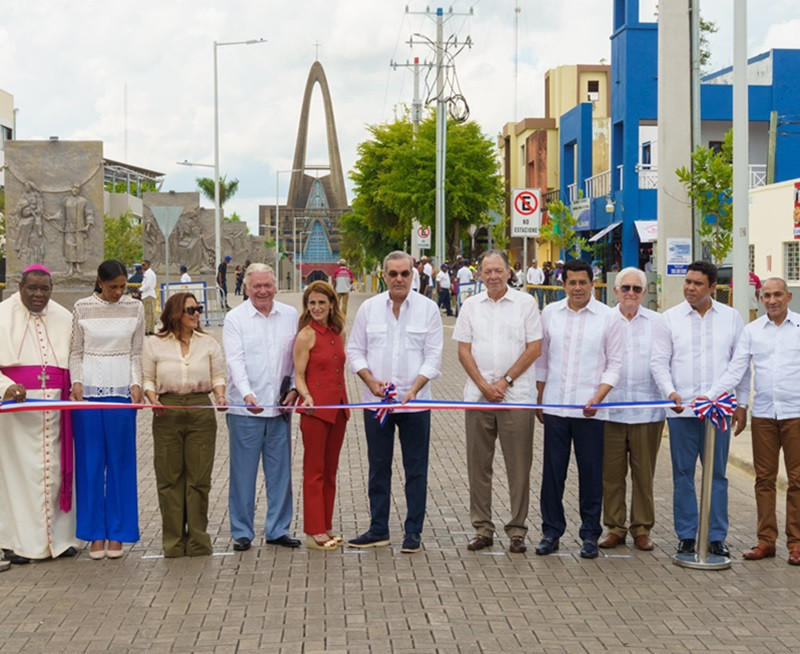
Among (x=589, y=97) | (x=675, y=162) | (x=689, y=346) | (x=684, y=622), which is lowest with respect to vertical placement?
(x=684, y=622)

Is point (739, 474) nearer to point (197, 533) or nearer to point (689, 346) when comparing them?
point (689, 346)

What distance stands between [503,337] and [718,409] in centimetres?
142

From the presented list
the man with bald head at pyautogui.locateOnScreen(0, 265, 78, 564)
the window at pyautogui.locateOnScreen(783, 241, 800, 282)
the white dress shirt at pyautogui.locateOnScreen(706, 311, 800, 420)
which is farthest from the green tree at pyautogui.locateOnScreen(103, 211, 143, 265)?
the white dress shirt at pyautogui.locateOnScreen(706, 311, 800, 420)

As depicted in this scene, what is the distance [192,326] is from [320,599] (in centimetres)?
216

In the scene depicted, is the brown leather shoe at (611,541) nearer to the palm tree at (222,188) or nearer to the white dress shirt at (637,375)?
the white dress shirt at (637,375)

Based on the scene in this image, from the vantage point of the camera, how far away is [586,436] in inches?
336

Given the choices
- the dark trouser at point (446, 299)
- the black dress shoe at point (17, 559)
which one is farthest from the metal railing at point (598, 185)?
the black dress shoe at point (17, 559)

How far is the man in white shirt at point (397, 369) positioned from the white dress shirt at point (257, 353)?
479 millimetres

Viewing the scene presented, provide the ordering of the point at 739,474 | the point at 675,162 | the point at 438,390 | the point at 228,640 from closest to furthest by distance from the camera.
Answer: the point at 228,640 → the point at 739,474 → the point at 675,162 → the point at 438,390

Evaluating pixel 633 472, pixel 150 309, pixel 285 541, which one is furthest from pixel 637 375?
pixel 150 309

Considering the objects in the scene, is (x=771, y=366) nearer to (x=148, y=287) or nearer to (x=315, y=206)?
(x=148, y=287)

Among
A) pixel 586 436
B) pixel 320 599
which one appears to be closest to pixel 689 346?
pixel 586 436

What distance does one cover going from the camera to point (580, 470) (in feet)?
28.3

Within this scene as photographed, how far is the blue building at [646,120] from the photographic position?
47.8 metres
